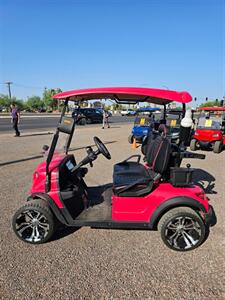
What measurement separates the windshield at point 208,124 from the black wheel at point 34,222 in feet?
24.9

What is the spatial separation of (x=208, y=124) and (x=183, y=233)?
7027mm

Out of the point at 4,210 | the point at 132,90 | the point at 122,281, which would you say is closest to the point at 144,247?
the point at 122,281

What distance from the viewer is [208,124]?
8.82m

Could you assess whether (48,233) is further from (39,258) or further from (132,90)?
(132,90)

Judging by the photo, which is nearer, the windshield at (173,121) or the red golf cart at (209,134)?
the red golf cart at (209,134)

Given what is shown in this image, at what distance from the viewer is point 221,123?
29.2 feet

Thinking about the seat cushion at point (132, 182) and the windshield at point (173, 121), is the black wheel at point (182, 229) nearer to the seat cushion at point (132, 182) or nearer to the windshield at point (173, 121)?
the seat cushion at point (132, 182)

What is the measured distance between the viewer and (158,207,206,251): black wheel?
8.69ft

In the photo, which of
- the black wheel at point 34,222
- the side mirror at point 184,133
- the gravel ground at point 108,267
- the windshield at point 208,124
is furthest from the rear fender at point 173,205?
the windshield at point 208,124

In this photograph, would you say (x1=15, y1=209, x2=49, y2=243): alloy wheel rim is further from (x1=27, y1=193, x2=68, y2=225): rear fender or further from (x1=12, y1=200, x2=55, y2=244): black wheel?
(x1=27, y1=193, x2=68, y2=225): rear fender

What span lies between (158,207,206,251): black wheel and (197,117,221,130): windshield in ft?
22.2

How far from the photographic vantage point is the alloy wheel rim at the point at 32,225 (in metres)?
2.72

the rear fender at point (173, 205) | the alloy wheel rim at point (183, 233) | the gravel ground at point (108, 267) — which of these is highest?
the rear fender at point (173, 205)

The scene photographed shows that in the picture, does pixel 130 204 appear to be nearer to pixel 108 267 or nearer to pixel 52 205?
pixel 108 267
